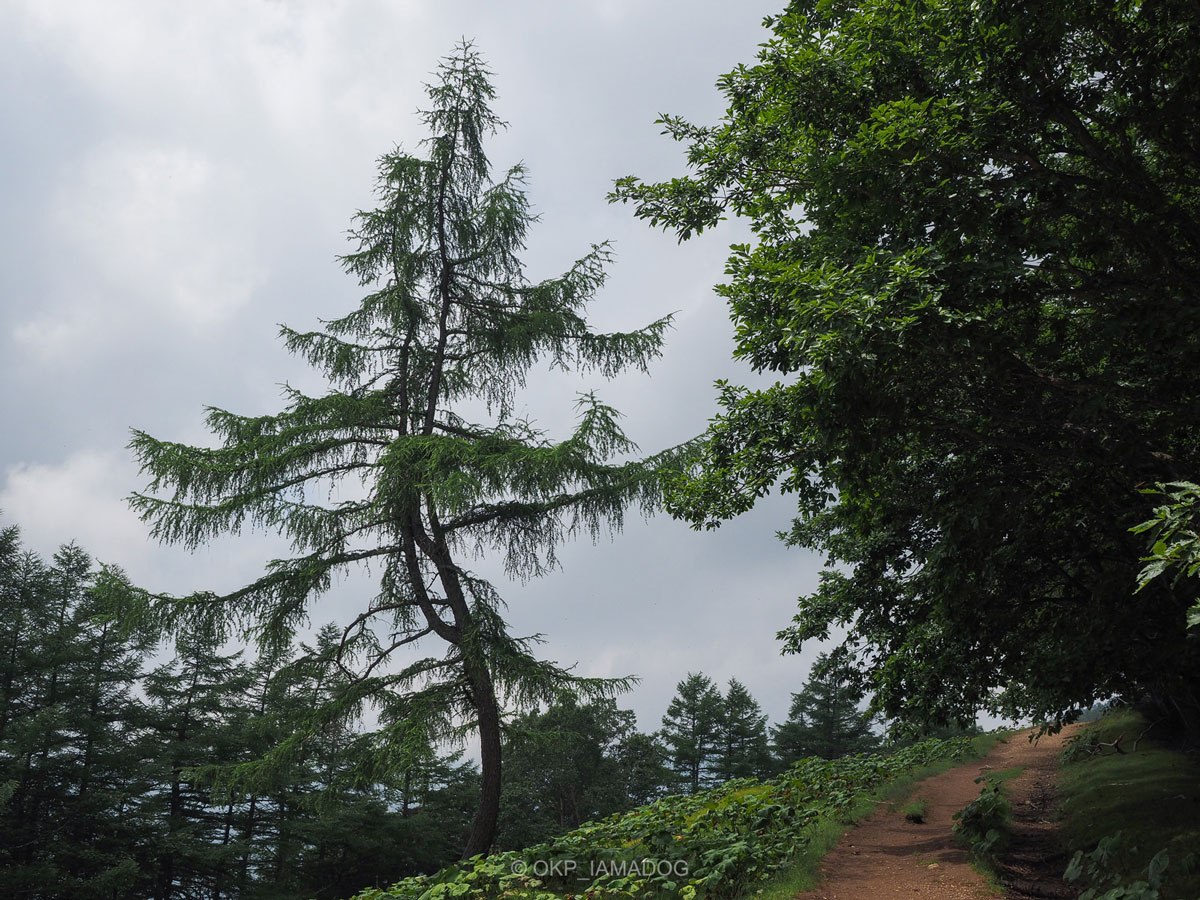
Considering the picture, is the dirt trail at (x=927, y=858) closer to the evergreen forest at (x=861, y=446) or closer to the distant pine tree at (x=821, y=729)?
the evergreen forest at (x=861, y=446)

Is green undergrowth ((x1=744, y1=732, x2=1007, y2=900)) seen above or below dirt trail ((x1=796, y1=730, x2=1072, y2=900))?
above

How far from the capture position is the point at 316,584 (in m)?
15.7

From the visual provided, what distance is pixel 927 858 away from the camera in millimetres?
10703

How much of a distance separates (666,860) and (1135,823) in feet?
23.0

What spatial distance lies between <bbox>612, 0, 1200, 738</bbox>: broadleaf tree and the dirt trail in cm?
239

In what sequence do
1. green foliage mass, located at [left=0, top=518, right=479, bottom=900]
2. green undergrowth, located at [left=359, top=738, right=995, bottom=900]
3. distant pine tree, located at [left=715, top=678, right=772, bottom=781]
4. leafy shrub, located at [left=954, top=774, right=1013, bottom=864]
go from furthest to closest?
1. distant pine tree, located at [left=715, top=678, right=772, bottom=781]
2. green foliage mass, located at [left=0, top=518, right=479, bottom=900]
3. leafy shrub, located at [left=954, top=774, right=1013, bottom=864]
4. green undergrowth, located at [left=359, top=738, right=995, bottom=900]

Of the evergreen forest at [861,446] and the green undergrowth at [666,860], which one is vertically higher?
the evergreen forest at [861,446]

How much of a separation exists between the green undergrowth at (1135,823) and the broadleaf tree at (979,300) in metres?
1.79

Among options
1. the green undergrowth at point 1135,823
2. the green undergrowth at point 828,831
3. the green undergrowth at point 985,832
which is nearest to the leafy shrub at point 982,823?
the green undergrowth at point 985,832

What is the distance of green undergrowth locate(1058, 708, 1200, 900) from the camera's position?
7633 mm

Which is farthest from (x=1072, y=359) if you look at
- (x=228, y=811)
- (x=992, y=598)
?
(x=228, y=811)

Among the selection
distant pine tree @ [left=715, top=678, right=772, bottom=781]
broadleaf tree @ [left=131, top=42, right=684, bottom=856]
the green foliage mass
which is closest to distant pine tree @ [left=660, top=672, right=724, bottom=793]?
distant pine tree @ [left=715, top=678, right=772, bottom=781]

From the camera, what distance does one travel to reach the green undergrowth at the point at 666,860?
325 inches

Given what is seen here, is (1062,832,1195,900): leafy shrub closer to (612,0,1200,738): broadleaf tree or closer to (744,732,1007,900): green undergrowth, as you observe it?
(612,0,1200,738): broadleaf tree
